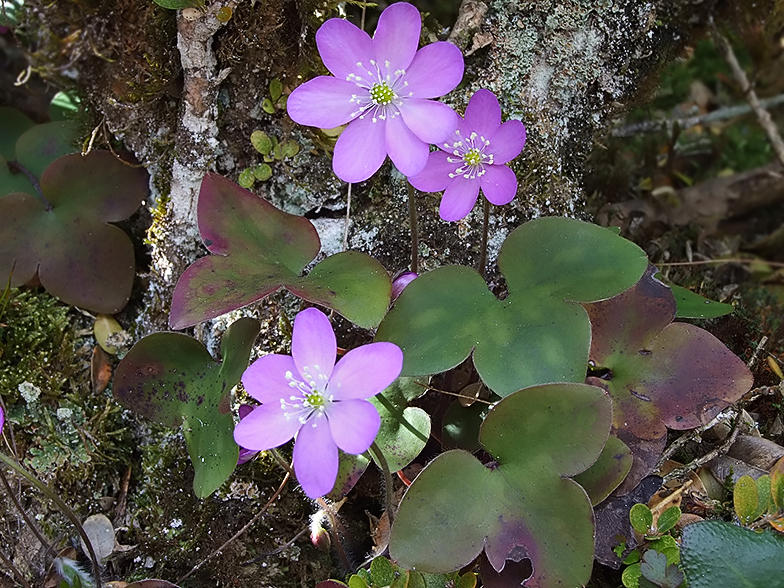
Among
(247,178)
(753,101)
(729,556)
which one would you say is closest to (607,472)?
(729,556)

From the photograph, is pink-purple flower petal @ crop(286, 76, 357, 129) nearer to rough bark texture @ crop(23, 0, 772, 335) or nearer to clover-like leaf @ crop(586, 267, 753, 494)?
rough bark texture @ crop(23, 0, 772, 335)

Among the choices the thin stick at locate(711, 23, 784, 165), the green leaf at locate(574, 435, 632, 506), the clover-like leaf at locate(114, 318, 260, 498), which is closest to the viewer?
the green leaf at locate(574, 435, 632, 506)

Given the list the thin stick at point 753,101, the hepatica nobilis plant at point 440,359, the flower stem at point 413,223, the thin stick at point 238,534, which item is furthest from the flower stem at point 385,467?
the thin stick at point 753,101

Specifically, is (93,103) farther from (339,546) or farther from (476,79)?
(339,546)

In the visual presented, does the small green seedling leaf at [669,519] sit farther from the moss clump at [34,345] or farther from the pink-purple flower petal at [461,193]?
the moss clump at [34,345]

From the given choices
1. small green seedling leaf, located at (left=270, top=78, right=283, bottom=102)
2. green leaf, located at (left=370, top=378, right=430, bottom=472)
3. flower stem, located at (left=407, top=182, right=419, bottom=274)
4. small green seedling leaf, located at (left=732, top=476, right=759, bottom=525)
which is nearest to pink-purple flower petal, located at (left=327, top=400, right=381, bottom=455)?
green leaf, located at (left=370, top=378, right=430, bottom=472)

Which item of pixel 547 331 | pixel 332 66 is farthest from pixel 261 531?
pixel 332 66

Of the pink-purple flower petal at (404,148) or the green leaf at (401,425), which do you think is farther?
the green leaf at (401,425)
